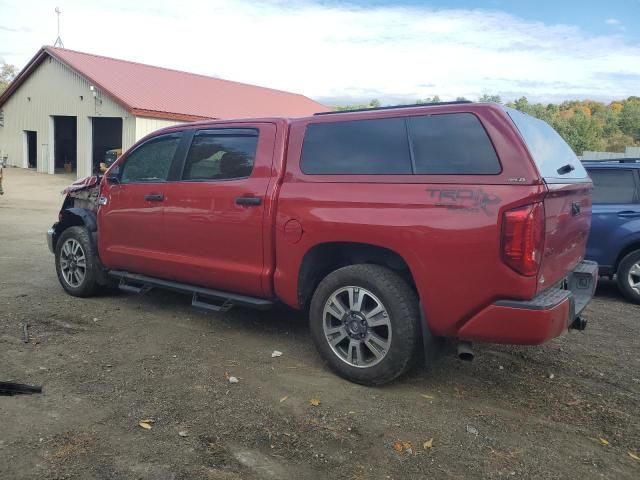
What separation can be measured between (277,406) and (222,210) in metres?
1.76

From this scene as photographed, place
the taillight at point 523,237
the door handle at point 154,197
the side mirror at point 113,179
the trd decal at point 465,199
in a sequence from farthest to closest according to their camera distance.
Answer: the side mirror at point 113,179
the door handle at point 154,197
the trd decal at point 465,199
the taillight at point 523,237

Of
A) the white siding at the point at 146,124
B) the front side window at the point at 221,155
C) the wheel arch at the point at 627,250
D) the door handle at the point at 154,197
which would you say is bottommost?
the wheel arch at the point at 627,250

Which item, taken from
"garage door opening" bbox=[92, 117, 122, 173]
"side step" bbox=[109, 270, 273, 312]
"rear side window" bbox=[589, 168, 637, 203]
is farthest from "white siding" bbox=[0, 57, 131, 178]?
"rear side window" bbox=[589, 168, 637, 203]

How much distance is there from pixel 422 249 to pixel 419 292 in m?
0.30

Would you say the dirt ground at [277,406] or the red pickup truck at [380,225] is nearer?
the dirt ground at [277,406]

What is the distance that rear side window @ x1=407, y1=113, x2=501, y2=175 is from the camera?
351cm

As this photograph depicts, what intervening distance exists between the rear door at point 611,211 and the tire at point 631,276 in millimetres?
143

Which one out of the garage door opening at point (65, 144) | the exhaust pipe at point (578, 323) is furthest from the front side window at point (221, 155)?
the garage door opening at point (65, 144)

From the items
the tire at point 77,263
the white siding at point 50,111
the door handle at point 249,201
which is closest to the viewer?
the door handle at point 249,201

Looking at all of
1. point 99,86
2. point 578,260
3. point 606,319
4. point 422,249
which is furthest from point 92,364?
point 99,86

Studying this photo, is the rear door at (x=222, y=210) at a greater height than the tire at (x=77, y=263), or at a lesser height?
greater

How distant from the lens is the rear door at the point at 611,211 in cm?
687

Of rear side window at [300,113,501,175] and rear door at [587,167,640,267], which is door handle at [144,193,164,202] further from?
rear door at [587,167,640,267]

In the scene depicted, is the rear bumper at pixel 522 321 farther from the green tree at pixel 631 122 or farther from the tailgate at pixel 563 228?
the green tree at pixel 631 122
